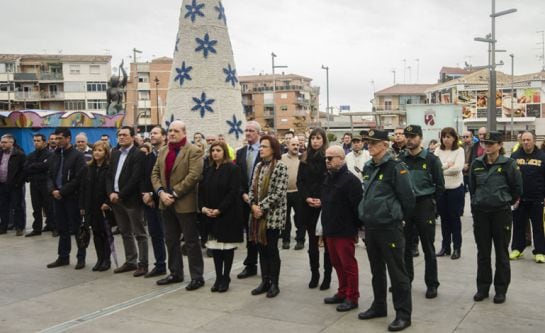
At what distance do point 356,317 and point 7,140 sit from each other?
8398 millimetres

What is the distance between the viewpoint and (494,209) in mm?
6180

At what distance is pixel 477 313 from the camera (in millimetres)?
5625

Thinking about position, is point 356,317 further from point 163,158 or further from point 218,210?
point 163,158

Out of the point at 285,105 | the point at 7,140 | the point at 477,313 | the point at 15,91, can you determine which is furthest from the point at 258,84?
the point at 477,313

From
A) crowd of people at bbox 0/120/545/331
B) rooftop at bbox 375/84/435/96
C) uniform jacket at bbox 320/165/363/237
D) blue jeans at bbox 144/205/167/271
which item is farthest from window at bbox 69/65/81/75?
uniform jacket at bbox 320/165/363/237

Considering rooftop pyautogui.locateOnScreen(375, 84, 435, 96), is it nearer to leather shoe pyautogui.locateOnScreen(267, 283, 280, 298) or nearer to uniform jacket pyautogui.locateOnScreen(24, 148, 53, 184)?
uniform jacket pyautogui.locateOnScreen(24, 148, 53, 184)

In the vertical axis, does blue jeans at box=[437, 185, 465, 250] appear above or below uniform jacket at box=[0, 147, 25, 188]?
below

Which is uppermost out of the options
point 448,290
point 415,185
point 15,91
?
point 15,91

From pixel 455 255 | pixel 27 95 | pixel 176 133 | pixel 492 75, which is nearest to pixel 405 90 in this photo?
pixel 27 95

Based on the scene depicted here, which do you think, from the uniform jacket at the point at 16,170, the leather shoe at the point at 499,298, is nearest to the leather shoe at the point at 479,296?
the leather shoe at the point at 499,298

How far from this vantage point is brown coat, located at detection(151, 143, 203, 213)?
6750mm

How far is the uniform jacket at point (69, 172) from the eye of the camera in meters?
8.10

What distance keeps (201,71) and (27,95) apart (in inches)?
2569

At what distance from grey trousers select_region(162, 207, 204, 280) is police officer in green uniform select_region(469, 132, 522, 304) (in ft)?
10.6
